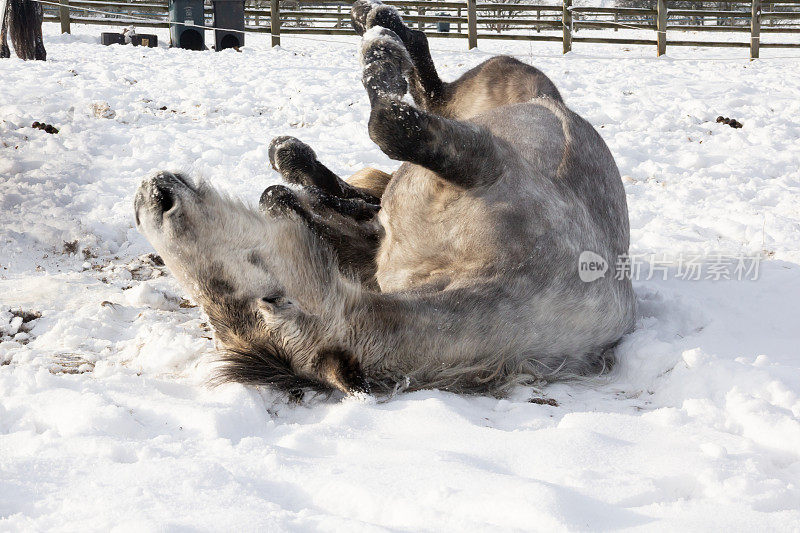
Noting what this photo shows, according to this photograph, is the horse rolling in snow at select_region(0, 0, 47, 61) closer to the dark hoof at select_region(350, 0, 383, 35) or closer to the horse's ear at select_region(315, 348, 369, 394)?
the dark hoof at select_region(350, 0, 383, 35)

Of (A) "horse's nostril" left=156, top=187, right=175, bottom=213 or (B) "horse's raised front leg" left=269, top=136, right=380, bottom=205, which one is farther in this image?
(B) "horse's raised front leg" left=269, top=136, right=380, bottom=205

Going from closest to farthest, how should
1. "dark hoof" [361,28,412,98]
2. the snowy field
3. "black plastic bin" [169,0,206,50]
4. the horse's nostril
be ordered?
the snowy field → the horse's nostril → "dark hoof" [361,28,412,98] → "black plastic bin" [169,0,206,50]

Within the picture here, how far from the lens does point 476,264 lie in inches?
106

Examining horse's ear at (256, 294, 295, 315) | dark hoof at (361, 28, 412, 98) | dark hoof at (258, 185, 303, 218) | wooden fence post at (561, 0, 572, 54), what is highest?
wooden fence post at (561, 0, 572, 54)

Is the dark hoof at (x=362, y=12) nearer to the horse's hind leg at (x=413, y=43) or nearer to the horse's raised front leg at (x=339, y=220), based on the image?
the horse's hind leg at (x=413, y=43)

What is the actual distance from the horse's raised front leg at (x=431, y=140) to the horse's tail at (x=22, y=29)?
8.35 m

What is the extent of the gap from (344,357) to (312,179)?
167cm

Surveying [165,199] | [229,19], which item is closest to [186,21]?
[229,19]

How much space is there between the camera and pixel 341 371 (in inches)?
94.3

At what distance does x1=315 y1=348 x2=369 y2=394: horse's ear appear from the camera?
2395 mm

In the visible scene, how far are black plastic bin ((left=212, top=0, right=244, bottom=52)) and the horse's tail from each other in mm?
4085

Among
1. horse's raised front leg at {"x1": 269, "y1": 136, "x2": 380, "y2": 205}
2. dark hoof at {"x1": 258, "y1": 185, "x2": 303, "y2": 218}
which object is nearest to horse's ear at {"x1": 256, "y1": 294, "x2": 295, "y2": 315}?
dark hoof at {"x1": 258, "y1": 185, "x2": 303, "y2": 218}

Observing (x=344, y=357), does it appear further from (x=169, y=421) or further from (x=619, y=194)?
(x=619, y=194)

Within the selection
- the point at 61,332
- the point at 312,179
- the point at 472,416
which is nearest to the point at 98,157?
the point at 312,179
